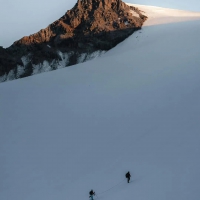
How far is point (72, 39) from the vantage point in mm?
30625

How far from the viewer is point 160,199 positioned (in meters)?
8.49

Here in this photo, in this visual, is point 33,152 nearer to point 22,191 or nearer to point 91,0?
point 22,191

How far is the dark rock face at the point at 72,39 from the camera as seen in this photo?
2967 cm

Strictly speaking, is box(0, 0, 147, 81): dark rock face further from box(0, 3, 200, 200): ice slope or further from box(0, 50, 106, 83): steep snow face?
box(0, 3, 200, 200): ice slope

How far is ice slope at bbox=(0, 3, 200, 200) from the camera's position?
1066 cm

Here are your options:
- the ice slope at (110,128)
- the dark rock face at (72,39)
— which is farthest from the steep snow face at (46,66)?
the ice slope at (110,128)

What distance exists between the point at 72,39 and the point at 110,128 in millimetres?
16869

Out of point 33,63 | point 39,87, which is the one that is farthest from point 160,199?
point 33,63

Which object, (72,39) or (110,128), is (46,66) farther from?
(110,128)

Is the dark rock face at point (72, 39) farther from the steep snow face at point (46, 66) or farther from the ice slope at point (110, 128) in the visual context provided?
the ice slope at point (110, 128)

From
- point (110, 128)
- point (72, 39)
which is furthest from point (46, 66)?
point (110, 128)

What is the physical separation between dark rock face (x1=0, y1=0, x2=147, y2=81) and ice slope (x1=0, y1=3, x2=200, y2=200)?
315 cm

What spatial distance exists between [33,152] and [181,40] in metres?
15.9

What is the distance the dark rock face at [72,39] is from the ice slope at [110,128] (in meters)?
3.15
